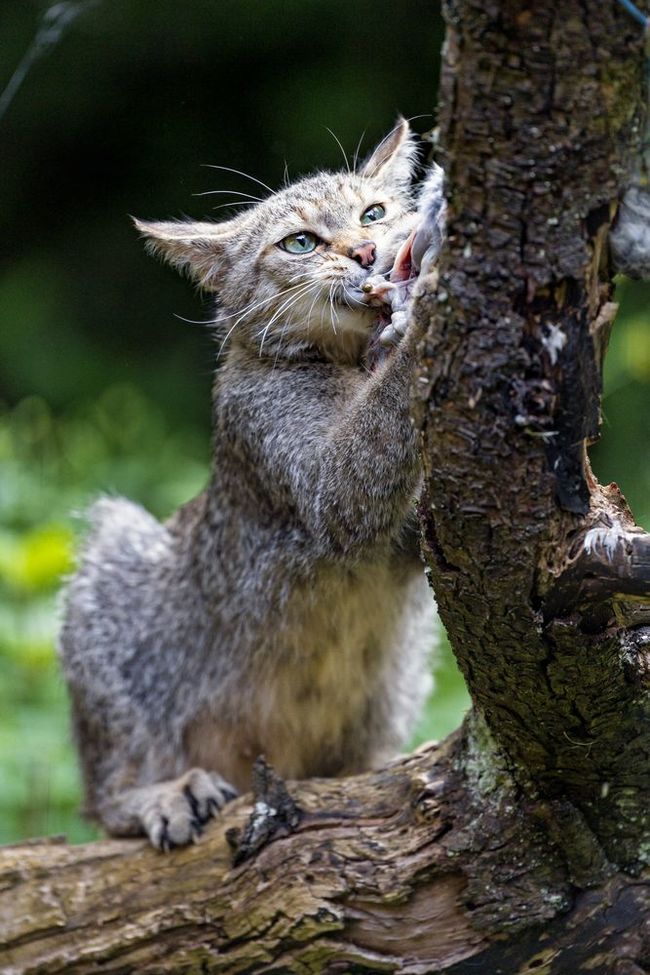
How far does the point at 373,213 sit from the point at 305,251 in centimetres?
30

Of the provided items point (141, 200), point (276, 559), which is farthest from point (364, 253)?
point (141, 200)

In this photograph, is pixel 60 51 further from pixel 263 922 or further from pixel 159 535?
pixel 263 922

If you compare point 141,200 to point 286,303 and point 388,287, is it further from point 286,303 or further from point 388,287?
point 388,287

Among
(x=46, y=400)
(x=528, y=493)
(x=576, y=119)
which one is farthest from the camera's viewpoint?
(x=46, y=400)

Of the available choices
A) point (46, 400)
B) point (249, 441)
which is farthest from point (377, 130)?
point (249, 441)

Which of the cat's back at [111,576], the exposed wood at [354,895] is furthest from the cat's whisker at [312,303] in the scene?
the cat's back at [111,576]

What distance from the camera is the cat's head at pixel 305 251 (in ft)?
12.2

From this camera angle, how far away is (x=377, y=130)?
7348 millimetres

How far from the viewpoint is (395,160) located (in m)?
4.42

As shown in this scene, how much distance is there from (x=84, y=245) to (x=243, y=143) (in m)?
1.55

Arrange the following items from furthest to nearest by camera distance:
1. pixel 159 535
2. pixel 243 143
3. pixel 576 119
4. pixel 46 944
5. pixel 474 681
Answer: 1. pixel 243 143
2. pixel 159 535
3. pixel 46 944
4. pixel 474 681
5. pixel 576 119

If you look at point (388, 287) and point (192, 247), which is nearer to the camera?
A: point (388, 287)

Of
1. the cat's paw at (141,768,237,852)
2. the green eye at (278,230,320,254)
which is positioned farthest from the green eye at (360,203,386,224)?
the cat's paw at (141,768,237,852)

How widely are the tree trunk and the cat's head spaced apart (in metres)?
1.18
